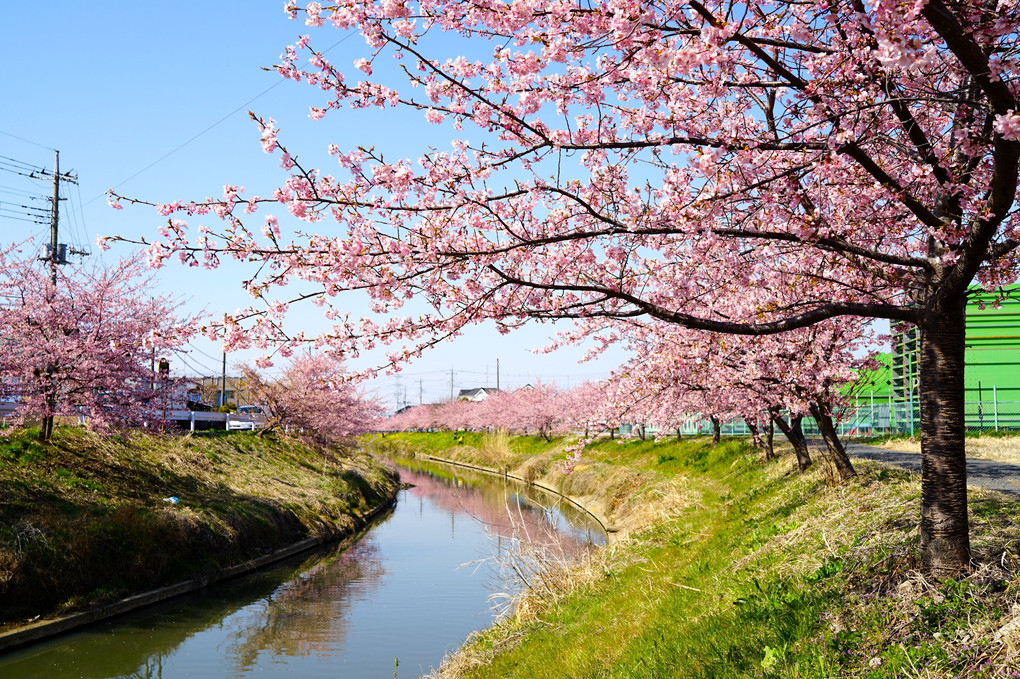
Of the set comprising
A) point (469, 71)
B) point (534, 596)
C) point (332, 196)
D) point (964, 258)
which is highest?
point (469, 71)

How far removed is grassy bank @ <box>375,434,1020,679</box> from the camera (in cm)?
578

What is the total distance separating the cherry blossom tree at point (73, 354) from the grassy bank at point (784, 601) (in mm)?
11864

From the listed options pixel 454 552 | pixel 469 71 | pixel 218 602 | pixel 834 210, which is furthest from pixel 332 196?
pixel 454 552

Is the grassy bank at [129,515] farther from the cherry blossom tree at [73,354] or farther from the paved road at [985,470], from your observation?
the paved road at [985,470]

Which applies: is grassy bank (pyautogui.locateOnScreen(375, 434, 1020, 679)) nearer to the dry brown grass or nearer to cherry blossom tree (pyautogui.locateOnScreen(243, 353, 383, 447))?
the dry brown grass

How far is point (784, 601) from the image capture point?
745cm

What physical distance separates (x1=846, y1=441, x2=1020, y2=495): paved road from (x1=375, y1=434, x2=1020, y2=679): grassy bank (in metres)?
1.48

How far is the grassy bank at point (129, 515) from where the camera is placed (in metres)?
14.6

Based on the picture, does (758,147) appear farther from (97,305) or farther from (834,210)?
(97,305)

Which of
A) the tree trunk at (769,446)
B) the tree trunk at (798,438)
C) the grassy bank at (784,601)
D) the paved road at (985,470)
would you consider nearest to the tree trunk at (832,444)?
the grassy bank at (784,601)

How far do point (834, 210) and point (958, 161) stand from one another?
140 cm

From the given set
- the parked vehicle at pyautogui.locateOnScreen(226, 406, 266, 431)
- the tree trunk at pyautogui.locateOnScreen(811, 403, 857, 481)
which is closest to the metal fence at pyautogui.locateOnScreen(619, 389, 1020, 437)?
the tree trunk at pyautogui.locateOnScreen(811, 403, 857, 481)

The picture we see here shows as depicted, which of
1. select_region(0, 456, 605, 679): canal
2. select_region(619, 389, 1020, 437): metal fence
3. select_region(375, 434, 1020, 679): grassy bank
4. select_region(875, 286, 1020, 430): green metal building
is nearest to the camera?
select_region(375, 434, 1020, 679): grassy bank

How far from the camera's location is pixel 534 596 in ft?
41.9
